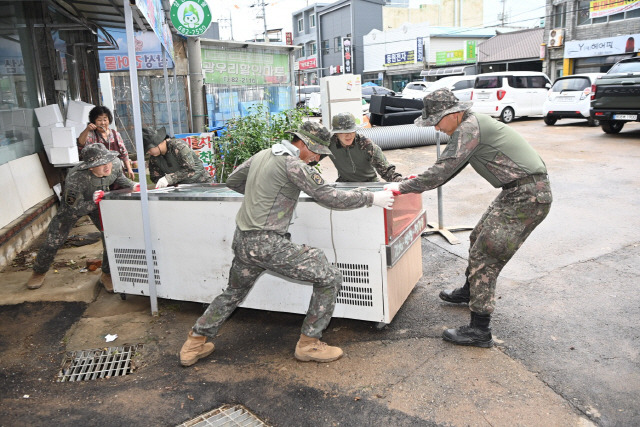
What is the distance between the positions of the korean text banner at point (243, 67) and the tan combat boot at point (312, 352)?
8964 millimetres

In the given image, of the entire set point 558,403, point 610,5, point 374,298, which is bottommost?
point 558,403

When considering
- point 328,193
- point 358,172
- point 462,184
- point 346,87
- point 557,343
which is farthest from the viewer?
point 346,87

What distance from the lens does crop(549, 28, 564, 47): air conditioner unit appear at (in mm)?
26641

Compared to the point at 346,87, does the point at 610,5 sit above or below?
above

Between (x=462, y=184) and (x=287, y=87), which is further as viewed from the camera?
(x=287, y=87)

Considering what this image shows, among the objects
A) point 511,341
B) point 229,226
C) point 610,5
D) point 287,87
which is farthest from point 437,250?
point 610,5

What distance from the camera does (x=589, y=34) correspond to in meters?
25.4

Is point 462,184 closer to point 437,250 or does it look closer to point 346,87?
point 437,250

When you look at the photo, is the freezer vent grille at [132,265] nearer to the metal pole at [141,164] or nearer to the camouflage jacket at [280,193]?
the metal pole at [141,164]

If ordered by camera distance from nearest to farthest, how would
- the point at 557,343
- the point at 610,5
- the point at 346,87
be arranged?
1. the point at 557,343
2. the point at 346,87
3. the point at 610,5

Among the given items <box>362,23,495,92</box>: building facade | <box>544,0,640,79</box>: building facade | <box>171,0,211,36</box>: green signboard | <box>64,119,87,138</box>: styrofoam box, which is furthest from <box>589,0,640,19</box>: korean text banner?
<box>64,119,87,138</box>: styrofoam box

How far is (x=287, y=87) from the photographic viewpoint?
13742 millimetres

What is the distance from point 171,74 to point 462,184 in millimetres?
8405

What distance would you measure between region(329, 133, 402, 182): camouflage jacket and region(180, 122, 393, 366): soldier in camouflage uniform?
157 centimetres
